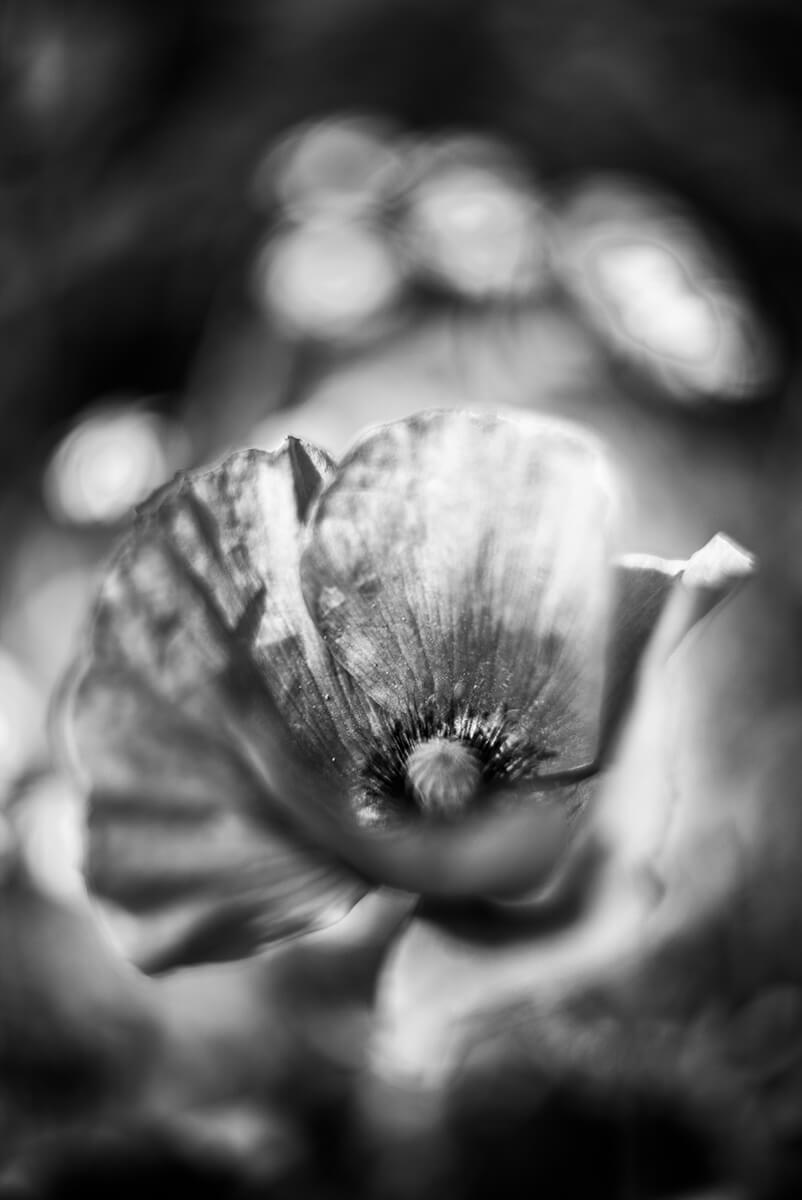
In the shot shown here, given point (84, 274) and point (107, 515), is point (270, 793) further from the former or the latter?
point (84, 274)

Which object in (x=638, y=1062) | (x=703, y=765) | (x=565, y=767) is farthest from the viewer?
(x=703, y=765)

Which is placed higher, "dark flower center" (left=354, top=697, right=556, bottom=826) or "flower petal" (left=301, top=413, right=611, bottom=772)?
"flower petal" (left=301, top=413, right=611, bottom=772)

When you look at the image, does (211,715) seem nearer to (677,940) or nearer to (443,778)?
(443,778)

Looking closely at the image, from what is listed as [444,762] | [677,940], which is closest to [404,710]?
[444,762]

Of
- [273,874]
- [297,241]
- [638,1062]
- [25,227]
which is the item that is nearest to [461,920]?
[273,874]

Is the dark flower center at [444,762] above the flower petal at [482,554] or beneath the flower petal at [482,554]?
beneath
